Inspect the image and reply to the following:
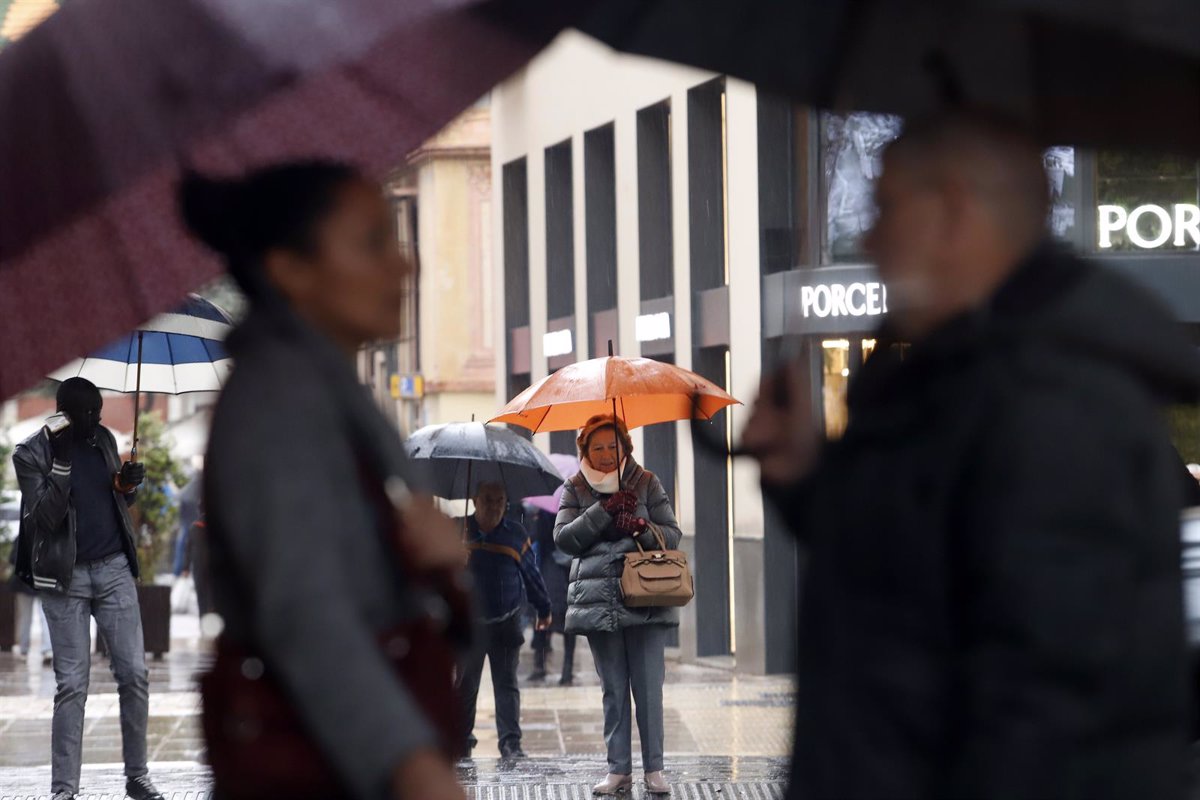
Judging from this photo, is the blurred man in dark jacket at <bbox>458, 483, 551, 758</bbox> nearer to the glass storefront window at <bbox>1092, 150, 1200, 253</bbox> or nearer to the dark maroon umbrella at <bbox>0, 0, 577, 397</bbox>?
the glass storefront window at <bbox>1092, 150, 1200, 253</bbox>

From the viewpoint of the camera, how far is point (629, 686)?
11.2 m

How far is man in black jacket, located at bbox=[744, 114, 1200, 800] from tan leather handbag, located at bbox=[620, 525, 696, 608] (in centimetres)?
793

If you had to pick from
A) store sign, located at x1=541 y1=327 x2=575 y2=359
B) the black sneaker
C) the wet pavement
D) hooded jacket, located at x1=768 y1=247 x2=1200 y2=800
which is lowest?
the wet pavement

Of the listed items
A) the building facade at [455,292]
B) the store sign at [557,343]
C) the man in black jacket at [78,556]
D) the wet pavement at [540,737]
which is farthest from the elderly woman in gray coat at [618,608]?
the building facade at [455,292]

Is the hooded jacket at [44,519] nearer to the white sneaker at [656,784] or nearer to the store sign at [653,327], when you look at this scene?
the white sneaker at [656,784]

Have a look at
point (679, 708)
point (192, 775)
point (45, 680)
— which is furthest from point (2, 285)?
point (45, 680)

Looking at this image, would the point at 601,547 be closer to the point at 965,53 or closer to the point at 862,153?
the point at 862,153

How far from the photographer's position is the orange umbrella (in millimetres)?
11633

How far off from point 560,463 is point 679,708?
13.3ft

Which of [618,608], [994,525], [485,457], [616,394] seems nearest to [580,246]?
→ [485,457]

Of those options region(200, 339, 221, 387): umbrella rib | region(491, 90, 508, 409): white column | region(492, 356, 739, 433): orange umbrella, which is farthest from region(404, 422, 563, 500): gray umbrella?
region(491, 90, 508, 409): white column

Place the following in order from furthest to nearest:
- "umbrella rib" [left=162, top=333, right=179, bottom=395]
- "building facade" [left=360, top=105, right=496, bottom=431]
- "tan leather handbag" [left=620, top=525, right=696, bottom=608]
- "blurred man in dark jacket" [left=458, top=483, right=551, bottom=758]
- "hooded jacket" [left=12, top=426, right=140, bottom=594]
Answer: "building facade" [left=360, top=105, right=496, bottom=431] → "blurred man in dark jacket" [left=458, top=483, right=551, bottom=758] → "umbrella rib" [left=162, top=333, right=179, bottom=395] → "tan leather handbag" [left=620, top=525, right=696, bottom=608] → "hooded jacket" [left=12, top=426, right=140, bottom=594]

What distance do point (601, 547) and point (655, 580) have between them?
40 centimetres

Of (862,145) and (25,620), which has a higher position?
(862,145)
